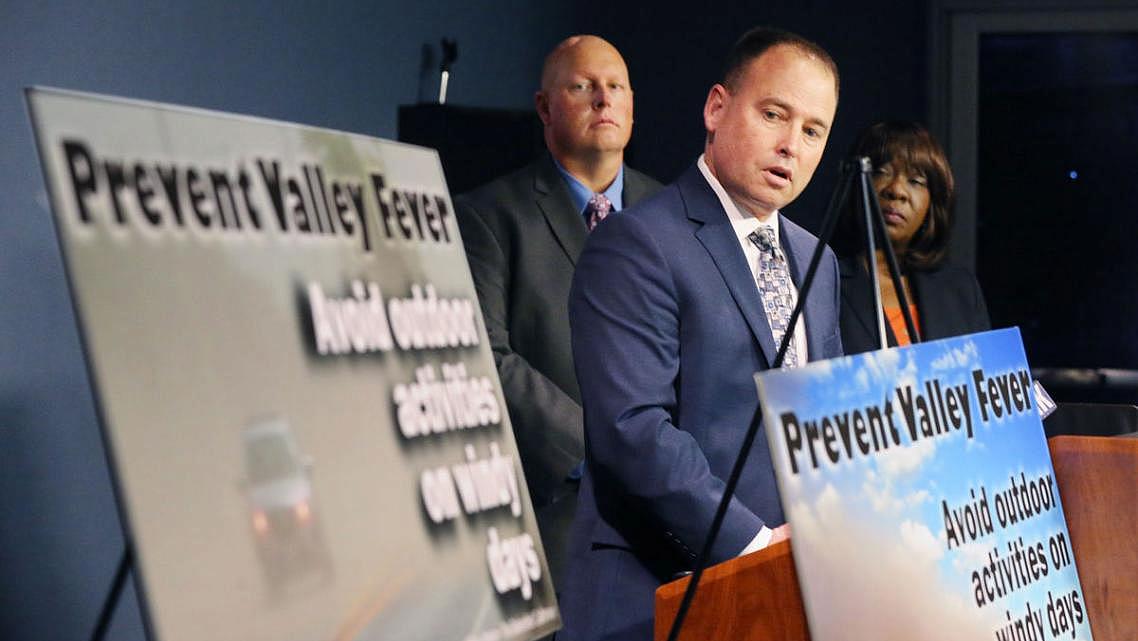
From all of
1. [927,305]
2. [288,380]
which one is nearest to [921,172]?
[927,305]

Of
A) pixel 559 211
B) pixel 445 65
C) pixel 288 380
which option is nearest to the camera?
pixel 288 380

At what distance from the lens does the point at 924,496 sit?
1588 mm

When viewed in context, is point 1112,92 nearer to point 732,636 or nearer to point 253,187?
point 732,636

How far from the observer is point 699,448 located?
1.87m

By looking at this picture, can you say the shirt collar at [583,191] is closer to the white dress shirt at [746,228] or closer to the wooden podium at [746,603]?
the white dress shirt at [746,228]

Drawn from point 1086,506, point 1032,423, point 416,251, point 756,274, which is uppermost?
Answer: point 416,251

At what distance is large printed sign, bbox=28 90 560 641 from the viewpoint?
1122 mm

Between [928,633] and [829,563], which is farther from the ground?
[829,563]

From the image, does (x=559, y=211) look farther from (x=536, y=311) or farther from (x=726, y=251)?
(x=726, y=251)

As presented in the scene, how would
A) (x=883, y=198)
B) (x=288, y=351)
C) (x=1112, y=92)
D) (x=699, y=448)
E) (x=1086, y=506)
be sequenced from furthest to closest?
1. (x=1112, y=92)
2. (x=883, y=198)
3. (x=1086, y=506)
4. (x=699, y=448)
5. (x=288, y=351)

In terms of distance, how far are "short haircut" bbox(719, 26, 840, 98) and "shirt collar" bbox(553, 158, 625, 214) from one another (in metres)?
0.92

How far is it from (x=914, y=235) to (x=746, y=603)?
5.27 ft

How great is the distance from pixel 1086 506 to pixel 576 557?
0.70 meters

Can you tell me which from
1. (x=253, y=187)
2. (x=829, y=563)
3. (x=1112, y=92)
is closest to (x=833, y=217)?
(x=829, y=563)
